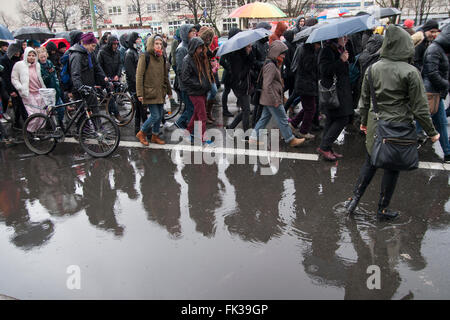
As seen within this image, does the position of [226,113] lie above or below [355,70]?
below

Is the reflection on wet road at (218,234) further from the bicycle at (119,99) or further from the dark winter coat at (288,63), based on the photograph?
the dark winter coat at (288,63)

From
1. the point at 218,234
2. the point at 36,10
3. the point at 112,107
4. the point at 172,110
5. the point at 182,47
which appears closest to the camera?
the point at 218,234

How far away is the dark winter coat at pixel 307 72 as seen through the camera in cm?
645

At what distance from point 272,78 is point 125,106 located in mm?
4143

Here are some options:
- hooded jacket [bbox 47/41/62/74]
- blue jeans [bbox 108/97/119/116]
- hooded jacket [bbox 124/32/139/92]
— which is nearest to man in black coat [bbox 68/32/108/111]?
hooded jacket [bbox 124/32/139/92]

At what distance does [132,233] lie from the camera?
4191mm

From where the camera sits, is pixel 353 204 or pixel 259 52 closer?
pixel 353 204

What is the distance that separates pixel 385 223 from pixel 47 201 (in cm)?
424

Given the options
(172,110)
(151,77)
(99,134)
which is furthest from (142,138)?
(172,110)

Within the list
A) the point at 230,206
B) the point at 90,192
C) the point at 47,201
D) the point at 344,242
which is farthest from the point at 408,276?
the point at 47,201

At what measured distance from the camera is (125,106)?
Answer: 8.95m

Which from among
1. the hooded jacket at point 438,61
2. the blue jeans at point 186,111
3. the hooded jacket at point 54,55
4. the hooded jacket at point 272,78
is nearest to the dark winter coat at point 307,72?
the hooded jacket at point 272,78

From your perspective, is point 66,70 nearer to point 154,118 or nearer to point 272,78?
point 154,118

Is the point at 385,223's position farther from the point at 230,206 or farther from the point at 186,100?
the point at 186,100
